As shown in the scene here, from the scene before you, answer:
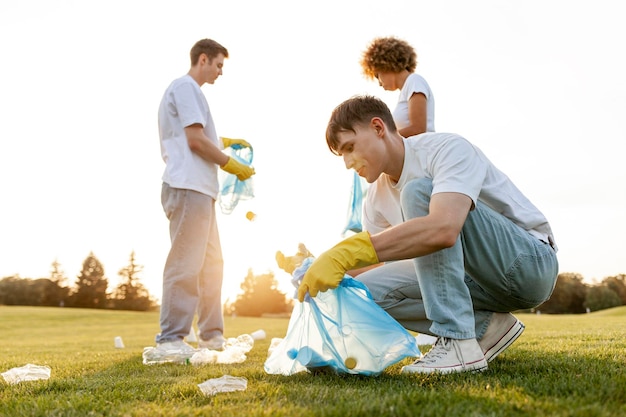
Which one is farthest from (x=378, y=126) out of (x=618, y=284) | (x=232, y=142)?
(x=618, y=284)

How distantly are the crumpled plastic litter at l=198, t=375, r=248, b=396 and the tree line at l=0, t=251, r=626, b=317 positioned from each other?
35.1 meters

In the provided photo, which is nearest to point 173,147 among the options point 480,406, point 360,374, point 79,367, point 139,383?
point 79,367

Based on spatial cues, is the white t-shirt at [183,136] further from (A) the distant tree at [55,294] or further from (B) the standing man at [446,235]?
(A) the distant tree at [55,294]

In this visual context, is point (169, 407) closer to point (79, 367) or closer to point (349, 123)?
point (349, 123)

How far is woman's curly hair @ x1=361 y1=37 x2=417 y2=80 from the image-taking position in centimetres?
421

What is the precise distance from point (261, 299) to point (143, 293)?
21.5m

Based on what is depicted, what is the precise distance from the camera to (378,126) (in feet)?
8.07

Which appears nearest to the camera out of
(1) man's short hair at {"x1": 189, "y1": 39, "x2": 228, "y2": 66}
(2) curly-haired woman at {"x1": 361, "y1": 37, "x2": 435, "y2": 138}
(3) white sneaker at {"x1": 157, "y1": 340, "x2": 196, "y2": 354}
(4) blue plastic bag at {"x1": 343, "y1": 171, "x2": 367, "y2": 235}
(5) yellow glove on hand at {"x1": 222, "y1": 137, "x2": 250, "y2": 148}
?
(3) white sneaker at {"x1": 157, "y1": 340, "x2": 196, "y2": 354}

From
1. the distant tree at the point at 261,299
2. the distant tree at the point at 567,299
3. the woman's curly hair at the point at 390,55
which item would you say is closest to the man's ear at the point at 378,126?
the woman's curly hair at the point at 390,55

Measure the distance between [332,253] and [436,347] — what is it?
64cm

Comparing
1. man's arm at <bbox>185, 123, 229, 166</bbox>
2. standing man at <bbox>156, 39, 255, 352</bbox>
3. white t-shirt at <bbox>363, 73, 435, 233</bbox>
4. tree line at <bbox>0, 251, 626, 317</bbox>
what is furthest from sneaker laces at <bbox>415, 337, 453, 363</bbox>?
tree line at <bbox>0, 251, 626, 317</bbox>

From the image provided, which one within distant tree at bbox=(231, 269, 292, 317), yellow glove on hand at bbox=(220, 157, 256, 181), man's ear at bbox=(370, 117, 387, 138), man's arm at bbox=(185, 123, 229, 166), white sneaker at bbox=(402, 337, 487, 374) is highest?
man's arm at bbox=(185, 123, 229, 166)

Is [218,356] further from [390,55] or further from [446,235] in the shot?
[390,55]

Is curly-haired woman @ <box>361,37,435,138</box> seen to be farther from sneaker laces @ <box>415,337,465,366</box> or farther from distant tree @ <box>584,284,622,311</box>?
distant tree @ <box>584,284,622,311</box>
